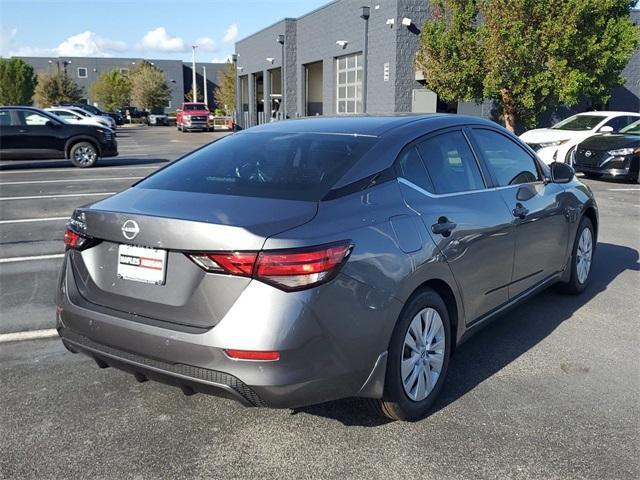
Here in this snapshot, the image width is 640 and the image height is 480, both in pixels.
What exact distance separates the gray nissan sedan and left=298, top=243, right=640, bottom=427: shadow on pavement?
0.72 feet

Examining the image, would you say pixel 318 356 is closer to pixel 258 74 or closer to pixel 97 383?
pixel 97 383

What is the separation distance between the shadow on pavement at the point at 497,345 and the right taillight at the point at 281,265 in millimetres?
1058

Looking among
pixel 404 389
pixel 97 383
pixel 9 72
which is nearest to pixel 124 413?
pixel 97 383

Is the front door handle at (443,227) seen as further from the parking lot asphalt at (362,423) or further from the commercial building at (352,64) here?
the commercial building at (352,64)

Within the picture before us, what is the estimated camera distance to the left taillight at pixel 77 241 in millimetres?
3158

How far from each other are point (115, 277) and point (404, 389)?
5.14ft

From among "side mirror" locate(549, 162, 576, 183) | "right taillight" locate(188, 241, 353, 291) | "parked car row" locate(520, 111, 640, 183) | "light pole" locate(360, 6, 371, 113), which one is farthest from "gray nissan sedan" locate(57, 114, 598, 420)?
"light pole" locate(360, 6, 371, 113)

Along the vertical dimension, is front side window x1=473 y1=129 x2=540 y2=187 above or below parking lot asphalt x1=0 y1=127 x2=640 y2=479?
above

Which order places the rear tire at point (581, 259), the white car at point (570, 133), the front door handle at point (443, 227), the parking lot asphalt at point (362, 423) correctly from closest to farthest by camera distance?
1. the parking lot asphalt at point (362, 423)
2. the front door handle at point (443, 227)
3. the rear tire at point (581, 259)
4. the white car at point (570, 133)

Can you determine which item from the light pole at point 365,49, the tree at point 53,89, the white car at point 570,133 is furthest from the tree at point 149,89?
the white car at point 570,133

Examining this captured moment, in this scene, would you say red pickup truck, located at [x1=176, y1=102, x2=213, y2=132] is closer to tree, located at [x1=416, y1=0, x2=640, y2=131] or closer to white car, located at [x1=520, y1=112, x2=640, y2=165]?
tree, located at [x1=416, y1=0, x2=640, y2=131]

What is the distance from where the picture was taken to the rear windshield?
321cm

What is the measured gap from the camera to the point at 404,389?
10.6 ft

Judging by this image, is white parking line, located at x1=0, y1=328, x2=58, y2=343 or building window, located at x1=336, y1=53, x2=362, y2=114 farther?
building window, located at x1=336, y1=53, x2=362, y2=114
